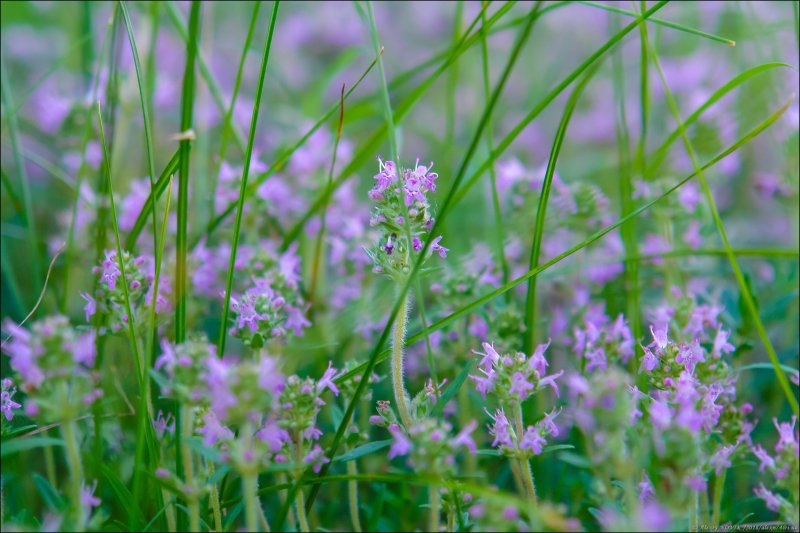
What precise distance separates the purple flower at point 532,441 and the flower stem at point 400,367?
28cm

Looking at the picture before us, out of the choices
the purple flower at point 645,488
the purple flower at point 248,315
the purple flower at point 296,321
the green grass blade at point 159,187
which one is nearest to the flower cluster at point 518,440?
the purple flower at point 645,488

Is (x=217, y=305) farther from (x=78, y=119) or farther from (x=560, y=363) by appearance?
(x=560, y=363)

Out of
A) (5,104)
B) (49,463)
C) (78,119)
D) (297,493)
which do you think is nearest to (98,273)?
(49,463)

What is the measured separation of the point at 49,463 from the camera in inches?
95.9

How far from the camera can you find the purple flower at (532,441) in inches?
78.2

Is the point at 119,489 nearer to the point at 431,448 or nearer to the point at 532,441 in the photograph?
the point at 431,448

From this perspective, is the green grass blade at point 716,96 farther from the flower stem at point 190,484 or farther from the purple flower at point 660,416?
the flower stem at point 190,484

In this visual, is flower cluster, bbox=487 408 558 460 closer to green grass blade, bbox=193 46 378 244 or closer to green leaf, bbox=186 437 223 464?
green leaf, bbox=186 437 223 464

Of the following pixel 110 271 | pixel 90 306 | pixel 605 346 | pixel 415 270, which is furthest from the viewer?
pixel 605 346

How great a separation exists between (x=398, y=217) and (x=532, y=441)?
24.9 inches

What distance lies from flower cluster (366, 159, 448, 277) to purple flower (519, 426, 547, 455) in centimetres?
49

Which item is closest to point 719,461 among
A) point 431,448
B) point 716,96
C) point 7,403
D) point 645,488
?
point 645,488

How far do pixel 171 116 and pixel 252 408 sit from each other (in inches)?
208

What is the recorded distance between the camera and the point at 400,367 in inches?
84.3
